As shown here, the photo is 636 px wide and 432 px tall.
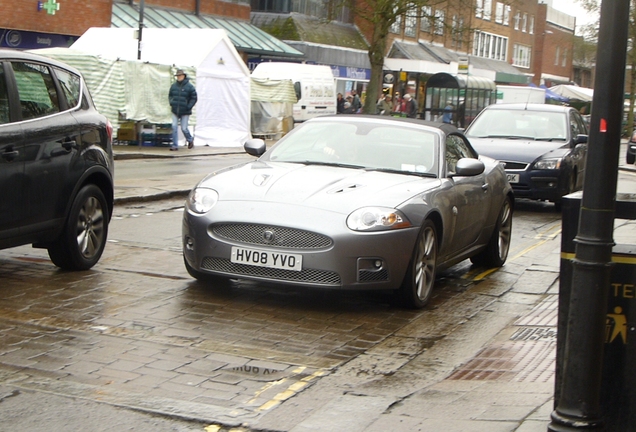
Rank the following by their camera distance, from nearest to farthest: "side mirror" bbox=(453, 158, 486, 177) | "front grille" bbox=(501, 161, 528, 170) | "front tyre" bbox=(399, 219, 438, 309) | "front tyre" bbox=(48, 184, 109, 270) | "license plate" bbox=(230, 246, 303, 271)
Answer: "license plate" bbox=(230, 246, 303, 271), "front tyre" bbox=(399, 219, 438, 309), "front tyre" bbox=(48, 184, 109, 270), "side mirror" bbox=(453, 158, 486, 177), "front grille" bbox=(501, 161, 528, 170)

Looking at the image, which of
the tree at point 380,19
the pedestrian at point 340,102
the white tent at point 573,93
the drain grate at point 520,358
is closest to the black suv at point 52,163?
the drain grate at point 520,358

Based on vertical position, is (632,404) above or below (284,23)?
below

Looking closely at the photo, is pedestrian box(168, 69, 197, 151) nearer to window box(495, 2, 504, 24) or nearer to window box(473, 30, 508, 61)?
window box(473, 30, 508, 61)

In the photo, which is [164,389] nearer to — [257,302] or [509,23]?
[257,302]

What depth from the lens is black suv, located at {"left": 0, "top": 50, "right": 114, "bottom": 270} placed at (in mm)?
7316

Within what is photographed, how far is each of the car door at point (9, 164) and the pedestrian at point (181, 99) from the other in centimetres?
1741

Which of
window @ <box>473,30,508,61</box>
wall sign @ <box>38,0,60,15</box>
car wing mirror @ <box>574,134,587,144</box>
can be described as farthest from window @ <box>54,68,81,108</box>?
window @ <box>473,30,508,61</box>

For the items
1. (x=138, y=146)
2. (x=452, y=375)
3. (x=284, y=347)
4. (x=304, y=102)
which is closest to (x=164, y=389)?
(x=284, y=347)

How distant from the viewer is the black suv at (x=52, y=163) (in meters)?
7.32

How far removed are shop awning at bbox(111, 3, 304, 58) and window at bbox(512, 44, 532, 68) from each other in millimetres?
47907

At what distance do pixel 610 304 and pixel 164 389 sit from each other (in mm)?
2272

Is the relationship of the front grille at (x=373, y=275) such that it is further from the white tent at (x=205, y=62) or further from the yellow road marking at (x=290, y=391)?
the white tent at (x=205, y=62)

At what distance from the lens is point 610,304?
4.36 meters

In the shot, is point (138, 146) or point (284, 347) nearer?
point (284, 347)
